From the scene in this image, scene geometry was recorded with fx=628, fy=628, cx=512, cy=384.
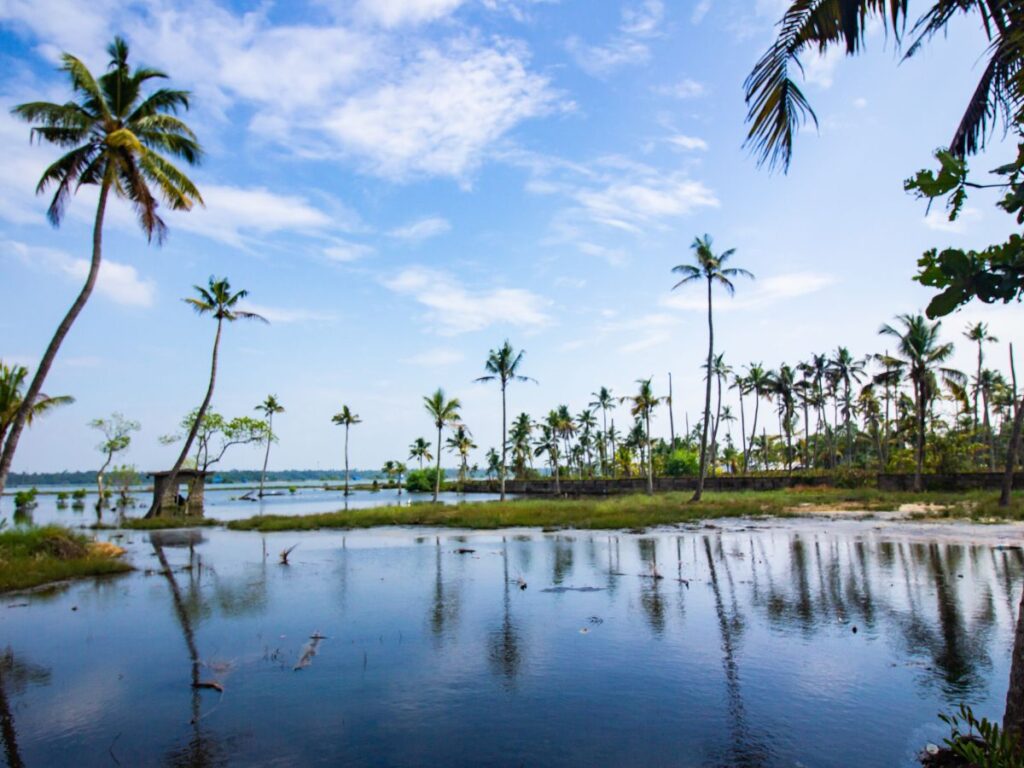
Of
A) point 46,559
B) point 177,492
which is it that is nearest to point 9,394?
point 46,559

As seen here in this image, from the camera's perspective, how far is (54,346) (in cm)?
1877

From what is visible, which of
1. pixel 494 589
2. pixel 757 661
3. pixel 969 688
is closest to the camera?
pixel 969 688

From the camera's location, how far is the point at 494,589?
54.3ft

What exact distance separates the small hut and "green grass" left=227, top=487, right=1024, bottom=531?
7687mm

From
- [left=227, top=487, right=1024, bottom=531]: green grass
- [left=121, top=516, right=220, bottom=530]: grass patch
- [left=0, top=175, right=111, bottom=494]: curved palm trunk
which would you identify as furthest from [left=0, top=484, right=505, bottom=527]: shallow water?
[left=0, top=175, right=111, bottom=494]: curved palm trunk

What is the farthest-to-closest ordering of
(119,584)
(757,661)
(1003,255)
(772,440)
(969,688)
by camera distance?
(772,440)
(119,584)
(757,661)
(969,688)
(1003,255)

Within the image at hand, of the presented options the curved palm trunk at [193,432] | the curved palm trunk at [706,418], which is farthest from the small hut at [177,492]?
the curved palm trunk at [706,418]

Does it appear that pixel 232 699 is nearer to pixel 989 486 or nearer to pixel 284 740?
pixel 284 740

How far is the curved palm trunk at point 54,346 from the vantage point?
1812 centimetres

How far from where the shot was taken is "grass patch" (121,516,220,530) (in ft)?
122

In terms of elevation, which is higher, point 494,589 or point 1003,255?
point 1003,255

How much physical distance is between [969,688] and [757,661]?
8.92ft

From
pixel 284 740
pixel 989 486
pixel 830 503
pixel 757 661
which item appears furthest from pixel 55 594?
pixel 989 486

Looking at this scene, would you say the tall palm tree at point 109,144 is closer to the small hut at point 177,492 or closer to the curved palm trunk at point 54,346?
the curved palm trunk at point 54,346
